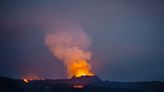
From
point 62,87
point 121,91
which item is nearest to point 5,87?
point 62,87

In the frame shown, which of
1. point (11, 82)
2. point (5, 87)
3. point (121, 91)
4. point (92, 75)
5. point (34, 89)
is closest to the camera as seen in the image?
point (5, 87)

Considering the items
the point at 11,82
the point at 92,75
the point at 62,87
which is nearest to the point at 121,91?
the point at 62,87

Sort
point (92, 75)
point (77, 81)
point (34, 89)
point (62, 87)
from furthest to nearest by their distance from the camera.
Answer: point (92, 75), point (77, 81), point (62, 87), point (34, 89)

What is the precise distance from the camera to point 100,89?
113 metres

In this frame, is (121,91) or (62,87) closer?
(62,87)

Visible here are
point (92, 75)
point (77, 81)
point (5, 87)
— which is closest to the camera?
point (5, 87)

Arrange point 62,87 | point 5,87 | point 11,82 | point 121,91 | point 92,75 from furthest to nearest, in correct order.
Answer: point 92,75, point 121,91, point 62,87, point 11,82, point 5,87

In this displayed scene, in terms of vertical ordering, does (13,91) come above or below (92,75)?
below

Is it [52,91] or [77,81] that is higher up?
[77,81]

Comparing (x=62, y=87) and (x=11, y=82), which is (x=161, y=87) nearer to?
(x=62, y=87)

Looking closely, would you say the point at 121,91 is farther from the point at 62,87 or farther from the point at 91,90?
the point at 62,87

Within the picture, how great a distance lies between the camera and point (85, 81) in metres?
143

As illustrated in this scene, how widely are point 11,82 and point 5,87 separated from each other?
543 centimetres

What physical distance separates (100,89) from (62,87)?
15704mm
